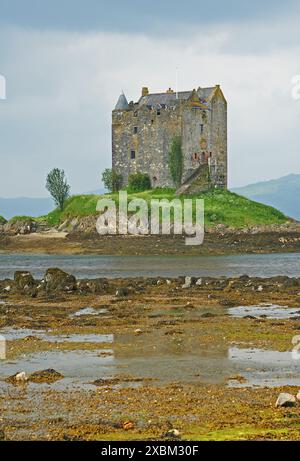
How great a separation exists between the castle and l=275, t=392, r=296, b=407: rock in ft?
251

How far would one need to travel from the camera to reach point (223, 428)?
14773 mm

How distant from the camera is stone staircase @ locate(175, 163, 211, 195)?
93.1 metres

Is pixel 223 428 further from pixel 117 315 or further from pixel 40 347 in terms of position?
pixel 117 315

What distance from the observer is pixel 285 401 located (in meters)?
16.2

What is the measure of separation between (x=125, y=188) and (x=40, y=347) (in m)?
71.9

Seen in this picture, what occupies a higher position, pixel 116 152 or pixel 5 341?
pixel 116 152

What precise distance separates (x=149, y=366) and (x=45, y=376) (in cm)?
252

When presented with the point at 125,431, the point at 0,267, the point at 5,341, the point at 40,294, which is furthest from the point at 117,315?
the point at 0,267

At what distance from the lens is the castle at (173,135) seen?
308 ft

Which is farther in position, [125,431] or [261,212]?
[261,212]

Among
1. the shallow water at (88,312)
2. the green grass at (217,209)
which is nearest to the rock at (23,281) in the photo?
the shallow water at (88,312)

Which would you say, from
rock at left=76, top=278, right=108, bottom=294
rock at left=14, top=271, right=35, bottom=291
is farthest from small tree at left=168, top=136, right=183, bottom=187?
rock at left=76, top=278, right=108, bottom=294
